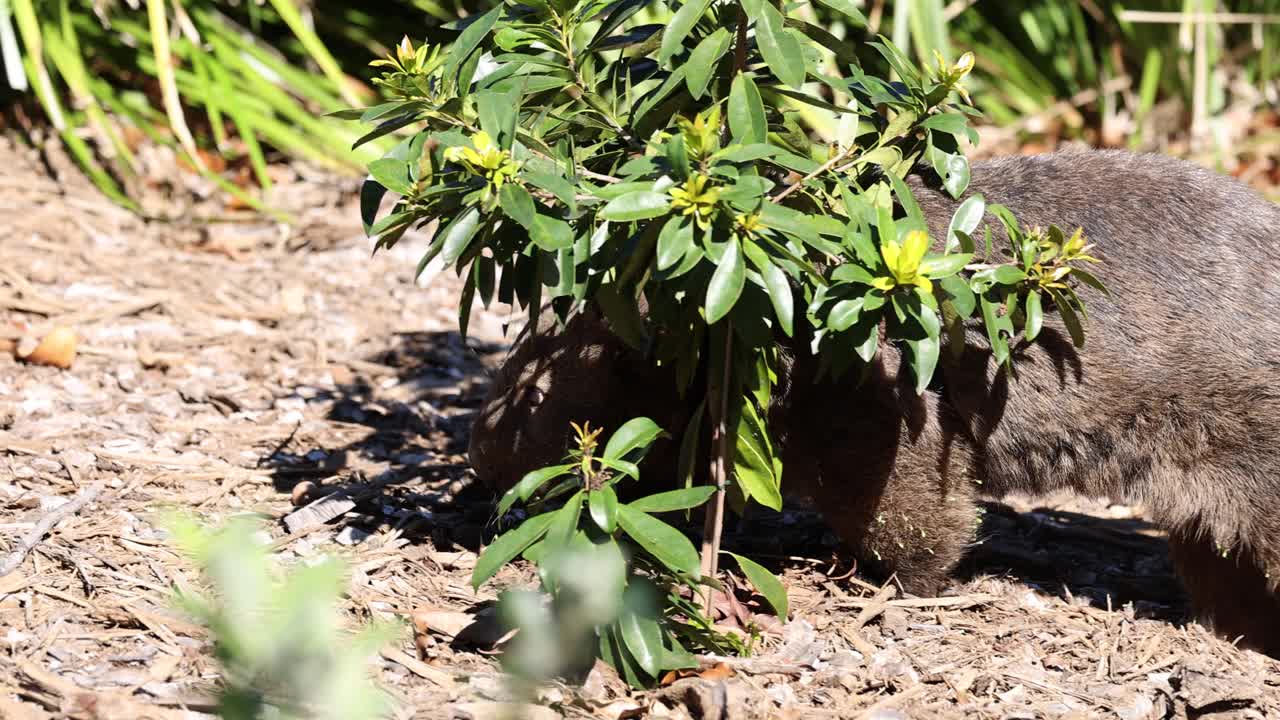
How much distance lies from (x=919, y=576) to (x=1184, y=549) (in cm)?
91

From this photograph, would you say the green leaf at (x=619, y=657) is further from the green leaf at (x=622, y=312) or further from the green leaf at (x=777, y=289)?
the green leaf at (x=777, y=289)

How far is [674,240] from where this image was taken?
268 centimetres

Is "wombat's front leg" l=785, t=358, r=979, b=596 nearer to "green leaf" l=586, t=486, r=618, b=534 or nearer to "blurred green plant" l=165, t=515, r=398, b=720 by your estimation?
"green leaf" l=586, t=486, r=618, b=534

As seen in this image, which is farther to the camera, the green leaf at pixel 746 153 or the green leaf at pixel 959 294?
the green leaf at pixel 959 294

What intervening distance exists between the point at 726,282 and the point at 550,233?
0.41 meters

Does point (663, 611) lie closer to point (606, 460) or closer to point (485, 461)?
point (606, 460)

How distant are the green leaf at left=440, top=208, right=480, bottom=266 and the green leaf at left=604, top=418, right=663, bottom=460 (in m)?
0.59

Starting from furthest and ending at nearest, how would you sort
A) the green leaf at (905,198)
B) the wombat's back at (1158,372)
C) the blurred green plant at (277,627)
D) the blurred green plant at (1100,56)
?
the blurred green plant at (1100,56)
the wombat's back at (1158,372)
the green leaf at (905,198)
the blurred green plant at (277,627)

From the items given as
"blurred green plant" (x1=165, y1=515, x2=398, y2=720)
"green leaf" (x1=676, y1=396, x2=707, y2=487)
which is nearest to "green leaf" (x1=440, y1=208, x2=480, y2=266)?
"green leaf" (x1=676, y1=396, x2=707, y2=487)

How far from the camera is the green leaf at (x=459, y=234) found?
282 cm

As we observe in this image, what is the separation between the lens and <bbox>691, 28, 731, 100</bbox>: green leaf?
2.91m

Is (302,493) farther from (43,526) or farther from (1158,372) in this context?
(1158,372)

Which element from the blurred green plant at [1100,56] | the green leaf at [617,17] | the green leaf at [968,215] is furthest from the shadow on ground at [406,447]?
the blurred green plant at [1100,56]

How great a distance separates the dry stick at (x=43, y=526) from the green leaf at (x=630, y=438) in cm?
173
